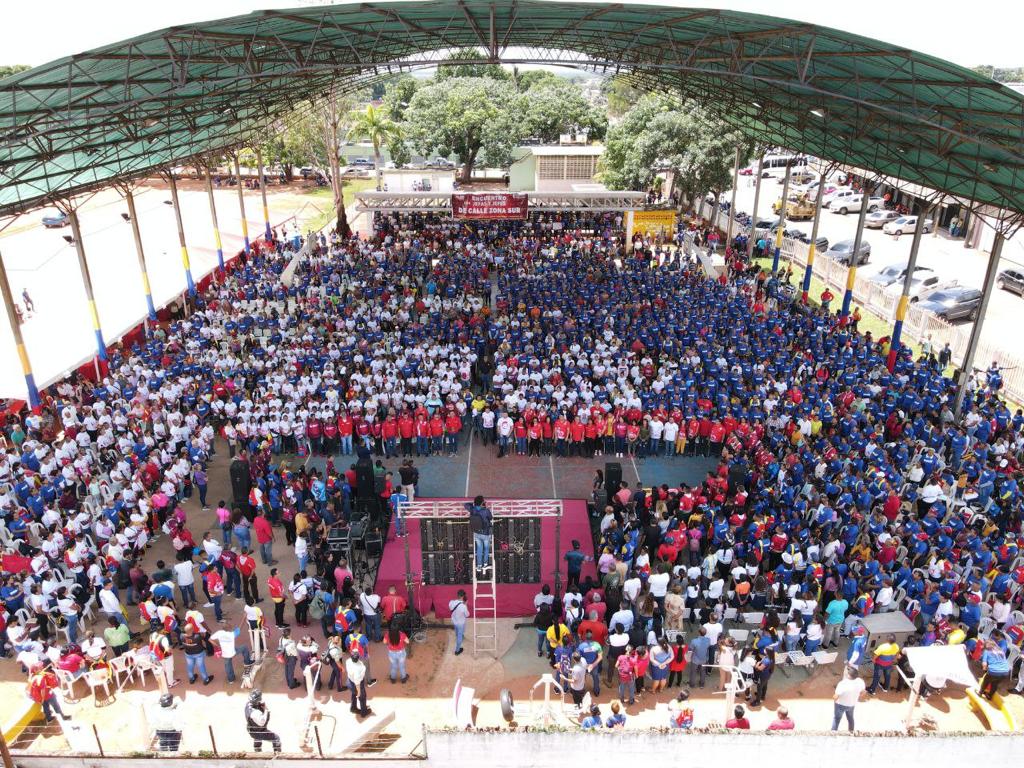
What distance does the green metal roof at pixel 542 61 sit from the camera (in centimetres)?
1399

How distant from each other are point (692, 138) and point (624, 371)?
22.4 meters

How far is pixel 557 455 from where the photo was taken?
16.9m

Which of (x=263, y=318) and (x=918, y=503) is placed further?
(x=263, y=318)

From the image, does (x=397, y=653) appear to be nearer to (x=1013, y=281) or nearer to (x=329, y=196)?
(x=1013, y=281)

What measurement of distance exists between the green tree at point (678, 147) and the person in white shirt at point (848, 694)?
29.1 metres

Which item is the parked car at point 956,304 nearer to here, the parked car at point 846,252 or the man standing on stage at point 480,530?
the parked car at point 846,252

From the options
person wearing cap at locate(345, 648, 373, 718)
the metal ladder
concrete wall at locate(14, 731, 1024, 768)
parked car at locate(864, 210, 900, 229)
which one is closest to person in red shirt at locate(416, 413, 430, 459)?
the metal ladder

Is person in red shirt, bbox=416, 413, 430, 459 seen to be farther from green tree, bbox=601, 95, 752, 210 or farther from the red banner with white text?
green tree, bbox=601, 95, 752, 210

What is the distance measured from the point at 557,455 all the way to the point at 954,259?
2830cm

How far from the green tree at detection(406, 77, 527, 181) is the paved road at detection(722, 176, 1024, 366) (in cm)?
1660

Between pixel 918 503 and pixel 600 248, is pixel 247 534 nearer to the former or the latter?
pixel 918 503

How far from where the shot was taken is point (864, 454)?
14.4 meters

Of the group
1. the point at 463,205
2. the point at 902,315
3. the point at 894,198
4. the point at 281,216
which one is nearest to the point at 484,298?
the point at 463,205

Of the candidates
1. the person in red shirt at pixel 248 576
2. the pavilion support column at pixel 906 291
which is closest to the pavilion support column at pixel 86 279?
the person in red shirt at pixel 248 576
